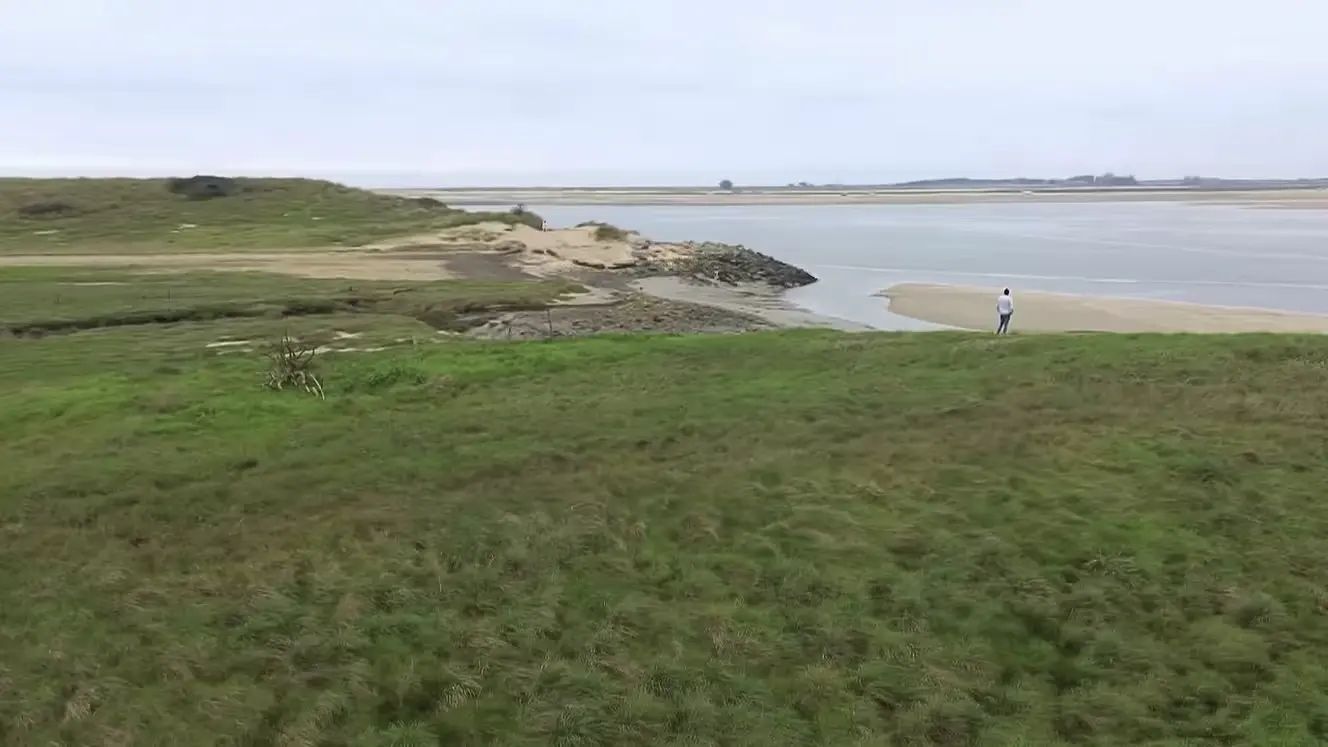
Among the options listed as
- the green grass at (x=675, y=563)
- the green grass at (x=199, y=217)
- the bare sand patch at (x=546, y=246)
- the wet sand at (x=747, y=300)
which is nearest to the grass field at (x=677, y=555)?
the green grass at (x=675, y=563)

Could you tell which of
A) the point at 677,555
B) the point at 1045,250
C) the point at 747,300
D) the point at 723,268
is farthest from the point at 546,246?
the point at 677,555

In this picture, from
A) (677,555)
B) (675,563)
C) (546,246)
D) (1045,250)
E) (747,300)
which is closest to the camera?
(675,563)

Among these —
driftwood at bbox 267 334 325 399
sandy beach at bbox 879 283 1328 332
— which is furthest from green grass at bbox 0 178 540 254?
driftwood at bbox 267 334 325 399

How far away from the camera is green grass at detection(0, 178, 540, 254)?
53344 millimetres

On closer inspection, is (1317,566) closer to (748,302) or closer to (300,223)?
(748,302)

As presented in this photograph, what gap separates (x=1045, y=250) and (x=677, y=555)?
57.1m

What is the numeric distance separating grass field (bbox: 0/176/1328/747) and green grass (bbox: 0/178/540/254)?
38744 millimetres

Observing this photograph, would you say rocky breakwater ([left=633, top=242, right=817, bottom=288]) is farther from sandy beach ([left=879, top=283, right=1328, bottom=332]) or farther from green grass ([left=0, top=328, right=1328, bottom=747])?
green grass ([left=0, top=328, right=1328, bottom=747])

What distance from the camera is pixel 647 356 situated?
2000cm

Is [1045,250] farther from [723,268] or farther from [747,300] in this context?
[747,300]

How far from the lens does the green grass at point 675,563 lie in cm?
757

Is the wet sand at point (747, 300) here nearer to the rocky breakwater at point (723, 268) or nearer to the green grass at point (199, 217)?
the rocky breakwater at point (723, 268)

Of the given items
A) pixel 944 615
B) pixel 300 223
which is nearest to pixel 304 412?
pixel 944 615

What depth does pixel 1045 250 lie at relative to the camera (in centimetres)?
6138
